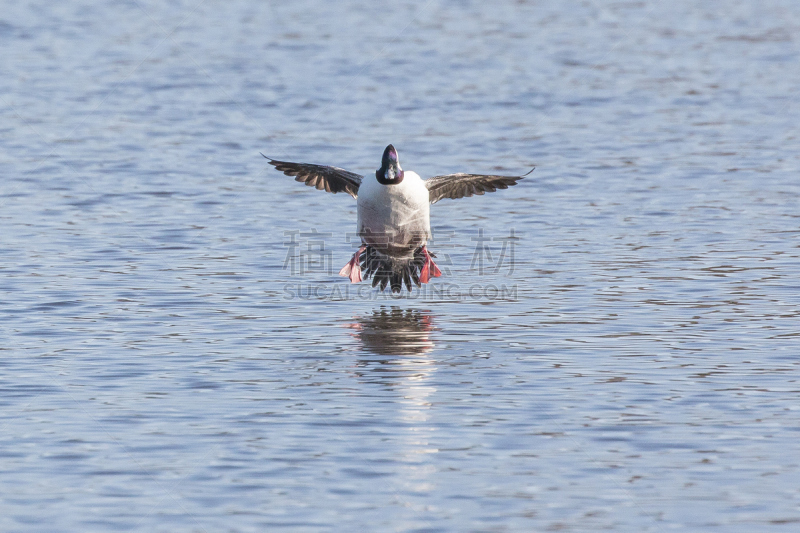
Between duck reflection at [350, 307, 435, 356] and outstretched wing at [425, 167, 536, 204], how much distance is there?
1.81 m

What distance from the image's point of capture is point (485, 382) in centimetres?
1109

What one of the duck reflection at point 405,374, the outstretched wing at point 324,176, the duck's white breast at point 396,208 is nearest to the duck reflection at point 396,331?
the duck reflection at point 405,374

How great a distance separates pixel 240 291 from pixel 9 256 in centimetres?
368

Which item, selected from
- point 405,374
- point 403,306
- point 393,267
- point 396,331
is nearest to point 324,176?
point 393,267

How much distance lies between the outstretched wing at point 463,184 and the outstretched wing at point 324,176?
3.36 feet

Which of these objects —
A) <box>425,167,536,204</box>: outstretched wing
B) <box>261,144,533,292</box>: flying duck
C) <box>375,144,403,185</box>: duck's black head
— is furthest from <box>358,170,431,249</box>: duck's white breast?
<box>425,167,536,204</box>: outstretched wing

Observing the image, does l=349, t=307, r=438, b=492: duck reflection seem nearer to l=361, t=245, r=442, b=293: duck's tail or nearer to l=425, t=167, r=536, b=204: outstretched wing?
l=361, t=245, r=442, b=293: duck's tail

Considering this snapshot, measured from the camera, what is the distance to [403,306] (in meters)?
14.9

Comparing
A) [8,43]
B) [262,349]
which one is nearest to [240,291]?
[262,349]

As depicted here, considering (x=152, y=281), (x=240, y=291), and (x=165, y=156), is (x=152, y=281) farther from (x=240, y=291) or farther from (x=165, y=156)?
(x=165, y=156)

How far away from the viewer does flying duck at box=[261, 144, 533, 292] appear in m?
14.4

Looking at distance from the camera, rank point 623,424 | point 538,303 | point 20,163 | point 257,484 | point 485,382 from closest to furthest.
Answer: point 257,484 → point 623,424 → point 485,382 → point 538,303 → point 20,163

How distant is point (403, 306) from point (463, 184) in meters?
1.97

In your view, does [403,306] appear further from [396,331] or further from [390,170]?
[390,170]
